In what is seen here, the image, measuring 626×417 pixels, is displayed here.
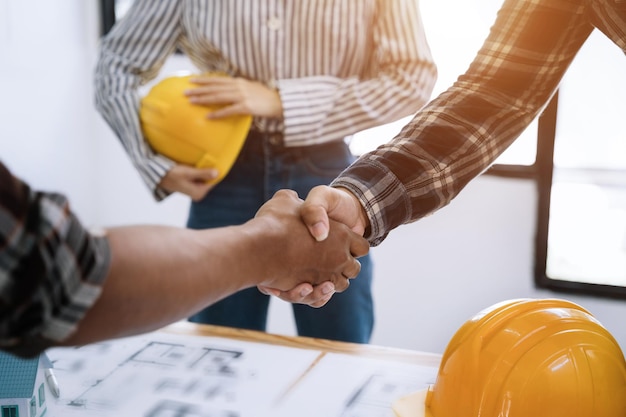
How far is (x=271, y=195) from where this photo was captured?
137 centimetres

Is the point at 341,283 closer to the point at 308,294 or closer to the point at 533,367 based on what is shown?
the point at 308,294

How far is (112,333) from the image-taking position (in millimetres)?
589

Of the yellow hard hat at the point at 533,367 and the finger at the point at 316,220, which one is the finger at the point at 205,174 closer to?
the finger at the point at 316,220

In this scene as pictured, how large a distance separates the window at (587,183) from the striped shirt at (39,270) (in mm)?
1898

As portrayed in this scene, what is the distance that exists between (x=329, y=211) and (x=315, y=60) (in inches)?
17.8

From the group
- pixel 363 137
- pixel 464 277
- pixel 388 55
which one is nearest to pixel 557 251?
pixel 464 277

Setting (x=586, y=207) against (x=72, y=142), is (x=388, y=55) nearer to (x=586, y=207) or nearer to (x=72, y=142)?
(x=586, y=207)

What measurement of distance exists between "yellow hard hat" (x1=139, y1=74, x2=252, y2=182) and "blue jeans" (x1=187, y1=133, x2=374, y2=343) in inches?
2.1

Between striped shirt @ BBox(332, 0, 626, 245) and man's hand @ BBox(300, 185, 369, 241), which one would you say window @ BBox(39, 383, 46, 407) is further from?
striped shirt @ BBox(332, 0, 626, 245)

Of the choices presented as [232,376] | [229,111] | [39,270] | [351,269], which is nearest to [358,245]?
[351,269]

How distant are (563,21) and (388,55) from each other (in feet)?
1.25

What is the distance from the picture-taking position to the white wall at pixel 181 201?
7.28ft

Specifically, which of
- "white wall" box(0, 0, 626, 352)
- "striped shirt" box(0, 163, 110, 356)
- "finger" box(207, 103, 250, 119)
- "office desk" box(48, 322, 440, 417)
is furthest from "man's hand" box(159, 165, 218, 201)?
"white wall" box(0, 0, 626, 352)

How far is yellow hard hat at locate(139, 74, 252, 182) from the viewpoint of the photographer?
131 cm
